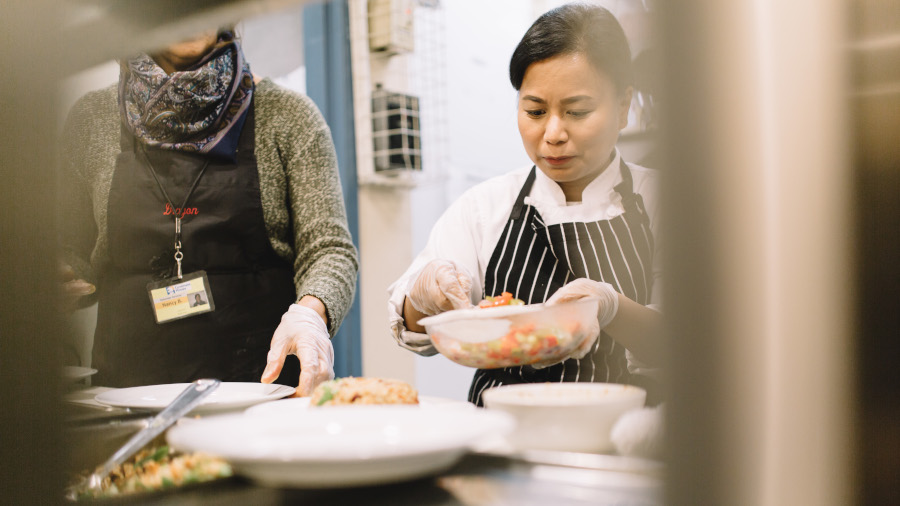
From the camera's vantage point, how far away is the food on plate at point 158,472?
21.2 inches

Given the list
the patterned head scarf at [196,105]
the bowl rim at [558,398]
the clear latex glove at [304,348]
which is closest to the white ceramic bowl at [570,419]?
the bowl rim at [558,398]

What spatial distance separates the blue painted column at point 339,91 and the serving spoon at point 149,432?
159cm

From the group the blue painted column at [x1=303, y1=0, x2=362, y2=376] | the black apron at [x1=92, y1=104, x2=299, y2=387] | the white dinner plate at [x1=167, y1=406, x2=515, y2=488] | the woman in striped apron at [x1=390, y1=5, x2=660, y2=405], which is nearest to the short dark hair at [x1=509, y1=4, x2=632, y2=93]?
the woman in striped apron at [x1=390, y1=5, x2=660, y2=405]

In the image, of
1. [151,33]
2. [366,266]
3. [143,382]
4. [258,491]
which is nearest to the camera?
[258,491]

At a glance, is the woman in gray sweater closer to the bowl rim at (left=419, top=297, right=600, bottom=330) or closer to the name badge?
the name badge

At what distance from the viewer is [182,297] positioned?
4.17ft

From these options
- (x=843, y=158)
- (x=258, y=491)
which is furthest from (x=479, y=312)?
(x=843, y=158)

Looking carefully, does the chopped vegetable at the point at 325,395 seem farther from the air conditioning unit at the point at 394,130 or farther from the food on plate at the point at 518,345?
the air conditioning unit at the point at 394,130

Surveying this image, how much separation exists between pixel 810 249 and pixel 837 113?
7 centimetres

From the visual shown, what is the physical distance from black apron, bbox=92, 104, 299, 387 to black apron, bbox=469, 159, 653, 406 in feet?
1.44

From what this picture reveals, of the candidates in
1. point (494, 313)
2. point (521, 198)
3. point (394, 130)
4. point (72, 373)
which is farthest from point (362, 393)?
point (394, 130)

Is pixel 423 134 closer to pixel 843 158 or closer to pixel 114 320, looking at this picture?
pixel 114 320

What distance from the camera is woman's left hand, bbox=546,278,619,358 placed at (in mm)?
753

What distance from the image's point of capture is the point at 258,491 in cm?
50
